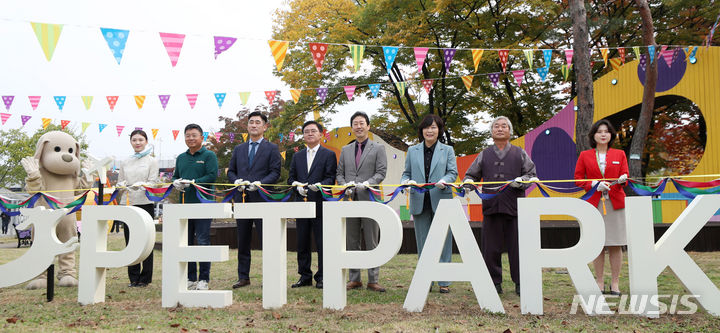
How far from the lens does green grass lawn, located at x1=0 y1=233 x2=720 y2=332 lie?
127 inches

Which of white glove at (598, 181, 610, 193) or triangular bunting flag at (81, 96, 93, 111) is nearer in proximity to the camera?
white glove at (598, 181, 610, 193)

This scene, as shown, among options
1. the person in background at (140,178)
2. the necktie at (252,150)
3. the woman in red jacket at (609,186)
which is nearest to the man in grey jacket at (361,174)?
the necktie at (252,150)

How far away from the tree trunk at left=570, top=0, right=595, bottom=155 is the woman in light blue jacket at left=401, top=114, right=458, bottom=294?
12.2ft

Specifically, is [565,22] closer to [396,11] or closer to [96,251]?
[396,11]

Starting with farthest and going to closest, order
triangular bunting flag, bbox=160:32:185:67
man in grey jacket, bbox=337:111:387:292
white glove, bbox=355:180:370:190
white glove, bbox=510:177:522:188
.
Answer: triangular bunting flag, bbox=160:32:185:67 → man in grey jacket, bbox=337:111:387:292 → white glove, bbox=355:180:370:190 → white glove, bbox=510:177:522:188

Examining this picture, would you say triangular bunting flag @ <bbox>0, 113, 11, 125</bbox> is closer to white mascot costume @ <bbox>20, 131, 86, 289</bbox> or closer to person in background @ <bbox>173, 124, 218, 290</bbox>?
white mascot costume @ <bbox>20, 131, 86, 289</bbox>

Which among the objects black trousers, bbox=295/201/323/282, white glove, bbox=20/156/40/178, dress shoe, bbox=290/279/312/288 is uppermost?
white glove, bbox=20/156/40/178

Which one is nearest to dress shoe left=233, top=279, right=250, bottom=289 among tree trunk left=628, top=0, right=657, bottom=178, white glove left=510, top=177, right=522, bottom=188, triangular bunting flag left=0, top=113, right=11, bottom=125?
white glove left=510, top=177, right=522, bottom=188

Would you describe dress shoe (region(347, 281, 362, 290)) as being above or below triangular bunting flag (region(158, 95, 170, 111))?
below

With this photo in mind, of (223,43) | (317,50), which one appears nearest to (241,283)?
(223,43)

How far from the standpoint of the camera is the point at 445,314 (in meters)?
3.60

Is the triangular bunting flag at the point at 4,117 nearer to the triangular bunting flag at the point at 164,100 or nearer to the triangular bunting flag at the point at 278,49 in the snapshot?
the triangular bunting flag at the point at 164,100

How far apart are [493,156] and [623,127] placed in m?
12.5

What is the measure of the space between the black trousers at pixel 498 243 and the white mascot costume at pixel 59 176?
162 inches
